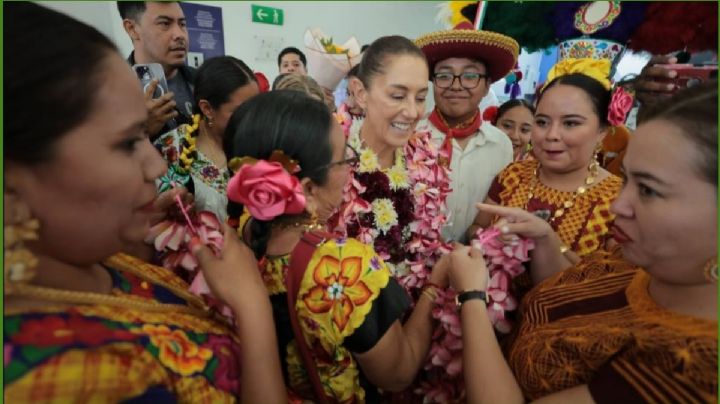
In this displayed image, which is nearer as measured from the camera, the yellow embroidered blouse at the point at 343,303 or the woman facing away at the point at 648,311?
the woman facing away at the point at 648,311

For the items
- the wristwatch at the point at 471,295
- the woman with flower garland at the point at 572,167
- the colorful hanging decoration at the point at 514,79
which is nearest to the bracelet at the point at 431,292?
the wristwatch at the point at 471,295

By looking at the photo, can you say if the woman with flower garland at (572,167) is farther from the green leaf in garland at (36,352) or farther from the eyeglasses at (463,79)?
the green leaf in garland at (36,352)

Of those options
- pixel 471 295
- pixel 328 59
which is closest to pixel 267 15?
pixel 328 59

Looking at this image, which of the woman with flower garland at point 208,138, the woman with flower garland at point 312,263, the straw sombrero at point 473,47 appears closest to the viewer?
the woman with flower garland at point 312,263

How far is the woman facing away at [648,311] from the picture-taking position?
2.78 feet

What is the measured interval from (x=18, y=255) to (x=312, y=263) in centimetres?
60

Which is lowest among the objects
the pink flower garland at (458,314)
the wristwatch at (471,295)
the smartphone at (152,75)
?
the pink flower garland at (458,314)

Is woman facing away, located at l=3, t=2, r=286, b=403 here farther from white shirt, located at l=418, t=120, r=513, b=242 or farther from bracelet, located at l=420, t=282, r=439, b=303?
white shirt, located at l=418, t=120, r=513, b=242

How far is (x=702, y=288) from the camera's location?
96cm

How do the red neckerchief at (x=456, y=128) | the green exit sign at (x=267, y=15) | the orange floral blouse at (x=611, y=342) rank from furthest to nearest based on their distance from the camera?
the green exit sign at (x=267, y=15)
the red neckerchief at (x=456, y=128)
the orange floral blouse at (x=611, y=342)

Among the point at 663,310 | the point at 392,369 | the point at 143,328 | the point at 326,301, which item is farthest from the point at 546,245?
the point at 143,328

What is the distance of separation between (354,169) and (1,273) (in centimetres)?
139

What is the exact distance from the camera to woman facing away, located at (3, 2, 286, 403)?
66 cm

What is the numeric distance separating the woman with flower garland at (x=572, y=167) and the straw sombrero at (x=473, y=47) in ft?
1.56
